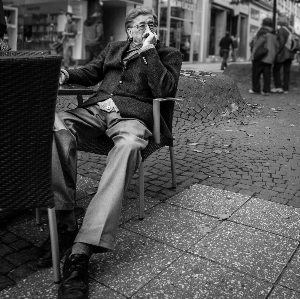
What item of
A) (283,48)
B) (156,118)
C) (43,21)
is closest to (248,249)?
(156,118)

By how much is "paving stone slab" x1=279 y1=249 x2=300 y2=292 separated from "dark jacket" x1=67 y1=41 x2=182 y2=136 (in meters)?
1.30

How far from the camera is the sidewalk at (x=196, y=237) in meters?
2.19

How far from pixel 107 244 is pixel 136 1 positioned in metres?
19.0

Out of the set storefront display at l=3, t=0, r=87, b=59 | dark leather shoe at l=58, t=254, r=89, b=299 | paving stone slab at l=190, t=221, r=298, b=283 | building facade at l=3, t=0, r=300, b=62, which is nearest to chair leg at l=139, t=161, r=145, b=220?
paving stone slab at l=190, t=221, r=298, b=283

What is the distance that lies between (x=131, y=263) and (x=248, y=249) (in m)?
0.73

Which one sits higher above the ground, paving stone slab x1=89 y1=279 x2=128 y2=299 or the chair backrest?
the chair backrest

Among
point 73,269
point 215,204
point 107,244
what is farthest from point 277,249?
point 73,269

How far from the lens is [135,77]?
10.4 ft

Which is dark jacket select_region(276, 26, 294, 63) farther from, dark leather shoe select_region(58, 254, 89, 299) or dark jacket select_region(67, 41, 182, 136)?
dark leather shoe select_region(58, 254, 89, 299)

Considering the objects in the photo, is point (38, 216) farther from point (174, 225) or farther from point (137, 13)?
point (137, 13)

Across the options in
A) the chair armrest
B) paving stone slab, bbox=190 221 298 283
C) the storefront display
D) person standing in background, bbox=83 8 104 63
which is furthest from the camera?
the storefront display

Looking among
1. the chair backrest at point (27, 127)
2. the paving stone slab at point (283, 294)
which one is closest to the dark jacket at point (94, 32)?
the chair backrest at point (27, 127)

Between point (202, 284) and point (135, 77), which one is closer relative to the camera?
point (202, 284)

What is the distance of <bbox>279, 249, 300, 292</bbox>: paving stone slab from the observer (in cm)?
222
